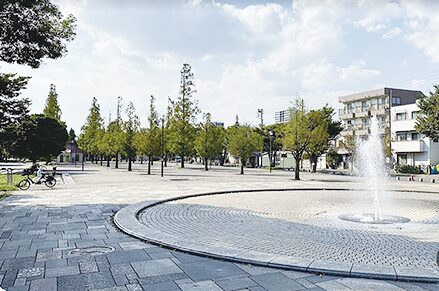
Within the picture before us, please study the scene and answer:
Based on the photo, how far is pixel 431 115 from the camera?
2792 cm

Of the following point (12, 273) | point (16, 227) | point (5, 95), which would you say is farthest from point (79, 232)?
point (5, 95)

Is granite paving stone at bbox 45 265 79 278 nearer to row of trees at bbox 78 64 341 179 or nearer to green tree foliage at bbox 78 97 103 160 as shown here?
row of trees at bbox 78 64 341 179

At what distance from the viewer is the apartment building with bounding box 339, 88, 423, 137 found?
53438mm

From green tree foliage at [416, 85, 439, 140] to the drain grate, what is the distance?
26992 mm

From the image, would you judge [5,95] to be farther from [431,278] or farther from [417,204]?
[431,278]

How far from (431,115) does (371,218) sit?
2136cm

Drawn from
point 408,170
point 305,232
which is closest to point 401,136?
point 408,170

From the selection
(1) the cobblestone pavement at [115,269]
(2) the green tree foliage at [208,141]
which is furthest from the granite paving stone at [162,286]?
(2) the green tree foliage at [208,141]

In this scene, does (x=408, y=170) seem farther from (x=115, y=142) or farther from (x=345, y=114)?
(x=115, y=142)

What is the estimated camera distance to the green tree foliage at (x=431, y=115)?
89.0ft

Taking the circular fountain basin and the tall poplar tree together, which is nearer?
the circular fountain basin

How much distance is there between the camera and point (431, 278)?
5262 mm

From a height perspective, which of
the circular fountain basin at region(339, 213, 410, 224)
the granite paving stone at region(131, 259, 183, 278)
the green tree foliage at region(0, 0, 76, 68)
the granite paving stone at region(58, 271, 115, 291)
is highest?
the green tree foliage at region(0, 0, 76, 68)

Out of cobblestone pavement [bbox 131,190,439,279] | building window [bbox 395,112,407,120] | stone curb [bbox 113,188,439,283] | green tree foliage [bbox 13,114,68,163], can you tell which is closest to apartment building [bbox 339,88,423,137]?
building window [bbox 395,112,407,120]
